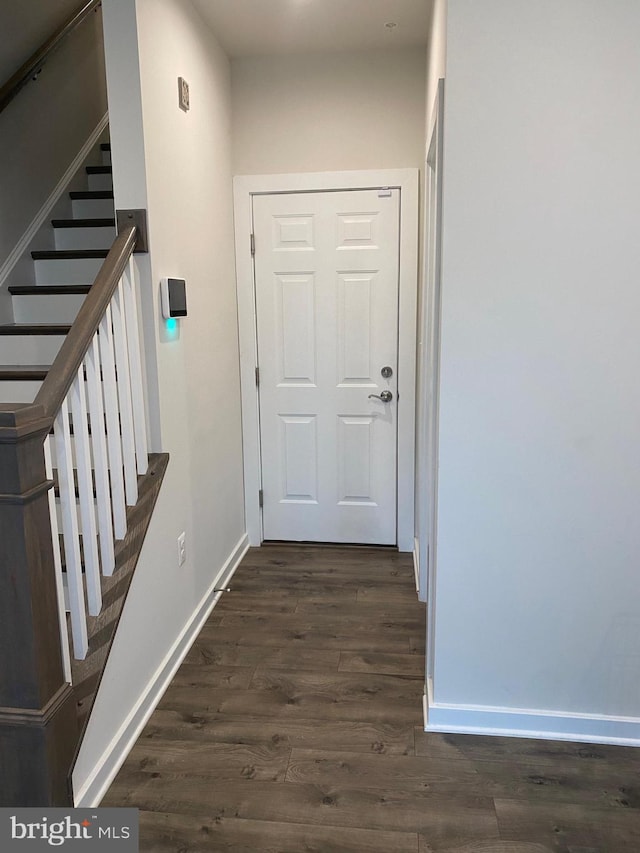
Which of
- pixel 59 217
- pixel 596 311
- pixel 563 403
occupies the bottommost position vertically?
pixel 563 403

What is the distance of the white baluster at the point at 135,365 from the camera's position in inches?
83.5

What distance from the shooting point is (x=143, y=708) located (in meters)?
2.12

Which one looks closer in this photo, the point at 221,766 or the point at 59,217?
the point at 221,766

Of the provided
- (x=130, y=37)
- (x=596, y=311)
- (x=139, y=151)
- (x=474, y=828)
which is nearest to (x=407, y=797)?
(x=474, y=828)

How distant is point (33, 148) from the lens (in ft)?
10.5

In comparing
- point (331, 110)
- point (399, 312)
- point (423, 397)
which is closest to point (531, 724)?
point (423, 397)

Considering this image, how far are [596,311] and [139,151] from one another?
1629 mm

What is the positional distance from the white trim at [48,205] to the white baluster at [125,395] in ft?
4.18

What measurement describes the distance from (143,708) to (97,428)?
1036mm

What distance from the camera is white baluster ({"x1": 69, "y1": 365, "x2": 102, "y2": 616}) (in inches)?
66.4

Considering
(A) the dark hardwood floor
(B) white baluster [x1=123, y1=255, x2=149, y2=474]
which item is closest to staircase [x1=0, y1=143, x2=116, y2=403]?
(B) white baluster [x1=123, y1=255, x2=149, y2=474]

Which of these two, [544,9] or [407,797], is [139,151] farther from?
[407,797]

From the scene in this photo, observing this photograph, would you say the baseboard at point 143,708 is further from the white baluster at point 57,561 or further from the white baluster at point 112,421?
the white baluster at point 112,421

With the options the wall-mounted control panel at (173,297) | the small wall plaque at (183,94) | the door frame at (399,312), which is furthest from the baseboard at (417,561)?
the small wall plaque at (183,94)
